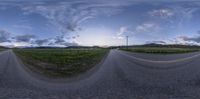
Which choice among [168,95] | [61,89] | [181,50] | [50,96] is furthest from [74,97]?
[181,50]

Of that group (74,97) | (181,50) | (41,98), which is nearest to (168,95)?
(74,97)

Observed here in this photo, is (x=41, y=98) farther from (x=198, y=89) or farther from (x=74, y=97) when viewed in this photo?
(x=198, y=89)

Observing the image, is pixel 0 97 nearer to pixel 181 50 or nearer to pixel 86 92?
pixel 86 92

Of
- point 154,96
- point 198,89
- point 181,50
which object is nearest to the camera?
point 154,96

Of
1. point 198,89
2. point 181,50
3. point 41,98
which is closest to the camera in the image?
point 41,98

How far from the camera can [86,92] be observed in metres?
13.3

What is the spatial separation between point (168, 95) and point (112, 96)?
1.71 metres

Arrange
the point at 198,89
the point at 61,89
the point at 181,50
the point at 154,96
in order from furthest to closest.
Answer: the point at 181,50, the point at 198,89, the point at 61,89, the point at 154,96

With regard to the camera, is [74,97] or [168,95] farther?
[168,95]

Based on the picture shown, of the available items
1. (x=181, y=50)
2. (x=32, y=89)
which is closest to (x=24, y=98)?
(x=32, y=89)

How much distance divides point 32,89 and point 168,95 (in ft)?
13.5

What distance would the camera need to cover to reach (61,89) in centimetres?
1387

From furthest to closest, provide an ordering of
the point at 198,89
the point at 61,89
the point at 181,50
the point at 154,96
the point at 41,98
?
the point at 181,50 < the point at 198,89 < the point at 61,89 < the point at 154,96 < the point at 41,98

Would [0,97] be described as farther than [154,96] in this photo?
No
